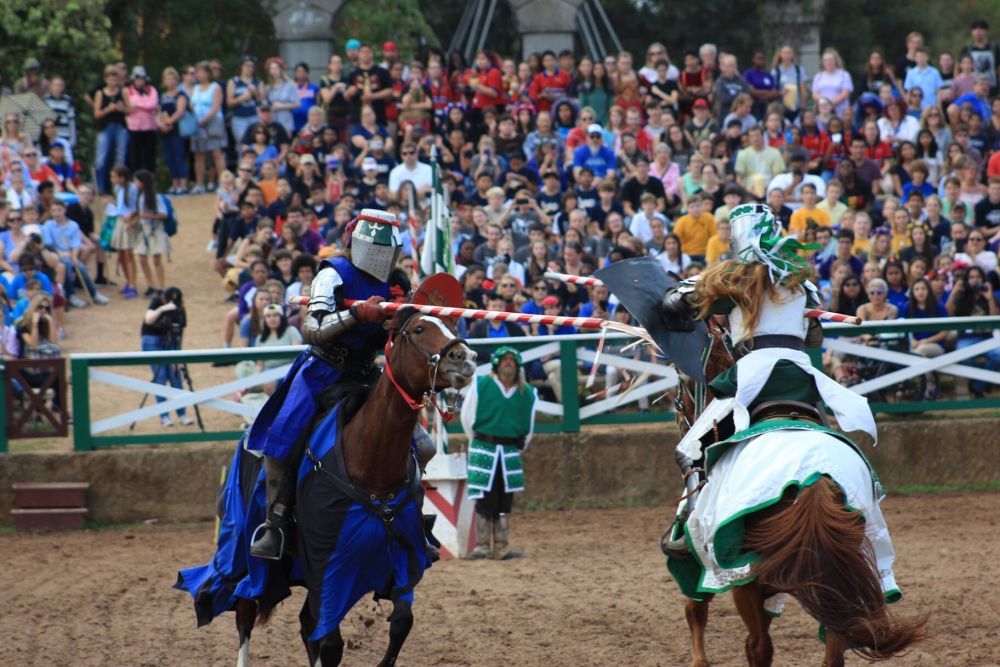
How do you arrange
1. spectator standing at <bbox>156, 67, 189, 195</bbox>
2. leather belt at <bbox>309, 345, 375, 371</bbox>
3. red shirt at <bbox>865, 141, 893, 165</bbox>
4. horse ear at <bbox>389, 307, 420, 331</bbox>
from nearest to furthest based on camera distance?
1. horse ear at <bbox>389, 307, 420, 331</bbox>
2. leather belt at <bbox>309, 345, 375, 371</bbox>
3. red shirt at <bbox>865, 141, 893, 165</bbox>
4. spectator standing at <bbox>156, 67, 189, 195</bbox>

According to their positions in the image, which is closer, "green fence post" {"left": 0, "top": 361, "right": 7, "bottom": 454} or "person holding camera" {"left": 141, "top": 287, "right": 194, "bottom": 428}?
"green fence post" {"left": 0, "top": 361, "right": 7, "bottom": 454}

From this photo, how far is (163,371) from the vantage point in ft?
49.3

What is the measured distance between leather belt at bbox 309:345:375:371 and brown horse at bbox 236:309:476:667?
344mm

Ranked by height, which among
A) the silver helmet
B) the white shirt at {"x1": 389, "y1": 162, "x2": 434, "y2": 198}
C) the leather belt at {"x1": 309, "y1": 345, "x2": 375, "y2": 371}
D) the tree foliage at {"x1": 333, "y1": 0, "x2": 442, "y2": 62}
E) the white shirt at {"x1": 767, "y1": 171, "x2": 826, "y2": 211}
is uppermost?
the tree foliage at {"x1": 333, "y1": 0, "x2": 442, "y2": 62}

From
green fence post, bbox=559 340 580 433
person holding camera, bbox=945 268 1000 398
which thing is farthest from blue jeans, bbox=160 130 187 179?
person holding camera, bbox=945 268 1000 398

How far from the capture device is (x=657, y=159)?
19.0 metres

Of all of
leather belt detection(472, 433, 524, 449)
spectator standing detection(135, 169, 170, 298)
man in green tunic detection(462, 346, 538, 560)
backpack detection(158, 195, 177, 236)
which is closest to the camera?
man in green tunic detection(462, 346, 538, 560)

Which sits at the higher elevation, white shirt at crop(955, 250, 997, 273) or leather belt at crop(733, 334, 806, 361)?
white shirt at crop(955, 250, 997, 273)

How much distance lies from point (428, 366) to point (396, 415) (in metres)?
0.42

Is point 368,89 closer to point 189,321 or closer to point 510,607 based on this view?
point 189,321

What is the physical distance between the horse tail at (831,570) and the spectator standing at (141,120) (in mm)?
16029

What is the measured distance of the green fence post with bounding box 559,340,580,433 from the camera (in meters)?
14.0

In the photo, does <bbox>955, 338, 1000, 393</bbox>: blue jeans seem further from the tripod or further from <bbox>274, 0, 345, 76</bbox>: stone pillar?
<bbox>274, 0, 345, 76</bbox>: stone pillar

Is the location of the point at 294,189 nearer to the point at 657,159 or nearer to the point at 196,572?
the point at 657,159
